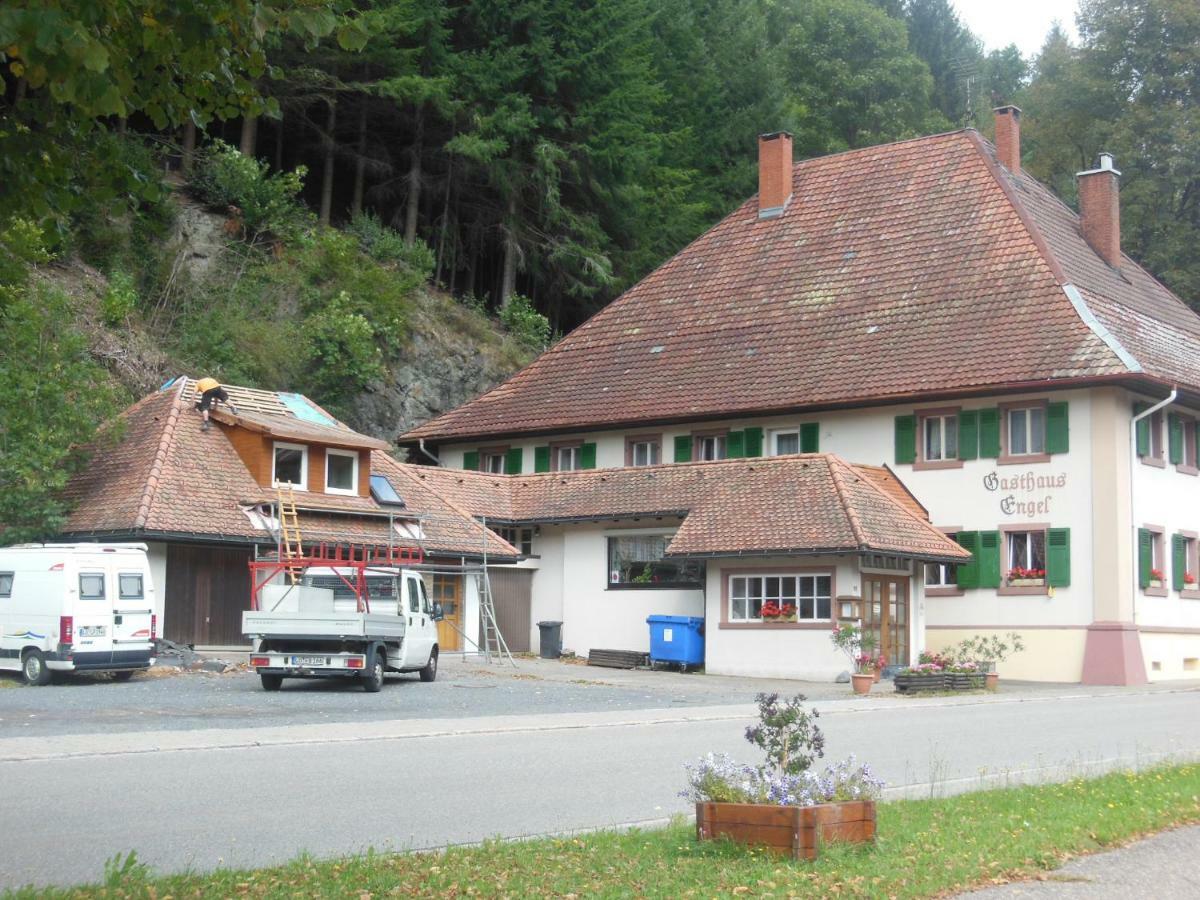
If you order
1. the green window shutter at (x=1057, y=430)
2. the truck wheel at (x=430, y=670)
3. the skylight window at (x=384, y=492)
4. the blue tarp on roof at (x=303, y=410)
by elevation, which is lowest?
the truck wheel at (x=430, y=670)

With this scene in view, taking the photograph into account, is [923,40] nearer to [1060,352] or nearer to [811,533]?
[1060,352]

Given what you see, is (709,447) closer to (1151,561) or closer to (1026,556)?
(1026,556)

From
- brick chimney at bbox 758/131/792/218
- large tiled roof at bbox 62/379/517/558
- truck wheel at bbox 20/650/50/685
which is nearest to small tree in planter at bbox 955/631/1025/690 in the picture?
large tiled roof at bbox 62/379/517/558

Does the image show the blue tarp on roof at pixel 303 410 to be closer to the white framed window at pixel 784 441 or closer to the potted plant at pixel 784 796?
the white framed window at pixel 784 441

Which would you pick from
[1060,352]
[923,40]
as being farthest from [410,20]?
[923,40]

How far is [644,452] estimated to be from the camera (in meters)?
42.3

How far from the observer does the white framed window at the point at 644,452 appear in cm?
4206

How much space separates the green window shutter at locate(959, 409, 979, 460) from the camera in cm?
3638

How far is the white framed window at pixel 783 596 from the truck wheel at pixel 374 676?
34.4 ft

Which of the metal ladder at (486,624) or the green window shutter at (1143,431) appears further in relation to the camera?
the green window shutter at (1143,431)

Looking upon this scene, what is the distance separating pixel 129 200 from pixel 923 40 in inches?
3170

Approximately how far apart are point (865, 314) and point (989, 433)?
19.2ft

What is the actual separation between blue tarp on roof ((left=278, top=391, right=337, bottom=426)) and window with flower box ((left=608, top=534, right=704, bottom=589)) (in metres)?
7.36

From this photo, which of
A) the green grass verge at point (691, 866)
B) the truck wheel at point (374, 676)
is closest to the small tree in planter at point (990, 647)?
the truck wheel at point (374, 676)
